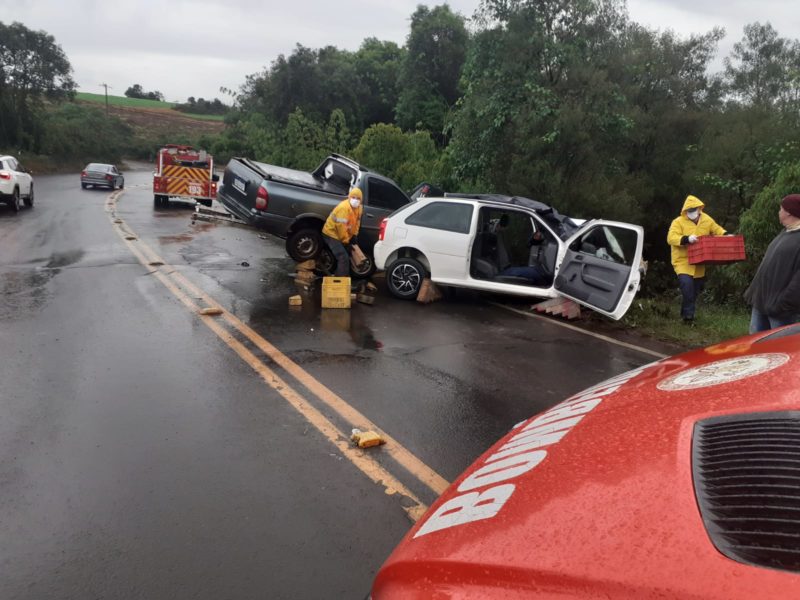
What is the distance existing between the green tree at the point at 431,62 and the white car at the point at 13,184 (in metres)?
30.0

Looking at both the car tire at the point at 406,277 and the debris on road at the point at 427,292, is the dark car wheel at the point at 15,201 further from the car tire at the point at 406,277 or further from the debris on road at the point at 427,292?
the debris on road at the point at 427,292

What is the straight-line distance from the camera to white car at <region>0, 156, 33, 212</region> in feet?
59.1

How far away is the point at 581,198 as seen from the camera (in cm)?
1400

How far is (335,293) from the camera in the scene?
28.8 feet

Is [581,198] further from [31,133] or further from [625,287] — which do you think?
[31,133]

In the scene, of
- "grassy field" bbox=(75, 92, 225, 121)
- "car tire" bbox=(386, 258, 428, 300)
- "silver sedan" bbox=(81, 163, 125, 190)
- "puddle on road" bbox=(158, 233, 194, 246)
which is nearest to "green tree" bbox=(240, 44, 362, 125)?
"silver sedan" bbox=(81, 163, 125, 190)

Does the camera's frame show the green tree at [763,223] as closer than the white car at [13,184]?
Yes

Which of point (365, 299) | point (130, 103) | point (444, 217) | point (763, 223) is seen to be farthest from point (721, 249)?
point (130, 103)

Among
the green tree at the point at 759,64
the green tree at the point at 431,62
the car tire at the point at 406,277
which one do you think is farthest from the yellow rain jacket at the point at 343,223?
the green tree at the point at 431,62

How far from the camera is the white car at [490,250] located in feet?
28.7

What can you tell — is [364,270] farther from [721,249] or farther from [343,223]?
[721,249]

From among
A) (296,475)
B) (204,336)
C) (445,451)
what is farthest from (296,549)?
(204,336)

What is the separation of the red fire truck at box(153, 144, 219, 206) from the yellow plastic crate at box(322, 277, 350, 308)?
14455mm

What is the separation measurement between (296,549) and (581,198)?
12.2 m
